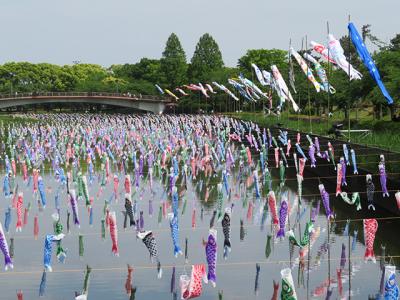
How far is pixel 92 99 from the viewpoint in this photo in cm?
14800

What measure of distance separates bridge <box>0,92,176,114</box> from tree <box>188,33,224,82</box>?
9186 mm

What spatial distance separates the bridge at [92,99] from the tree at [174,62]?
5.42m

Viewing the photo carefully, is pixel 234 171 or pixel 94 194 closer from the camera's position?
pixel 94 194

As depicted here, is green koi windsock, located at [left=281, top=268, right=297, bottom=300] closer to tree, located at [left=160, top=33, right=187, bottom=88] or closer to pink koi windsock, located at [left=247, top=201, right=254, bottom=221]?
pink koi windsock, located at [left=247, top=201, right=254, bottom=221]

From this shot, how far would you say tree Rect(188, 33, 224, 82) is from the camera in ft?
518

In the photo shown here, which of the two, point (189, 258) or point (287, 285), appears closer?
point (287, 285)

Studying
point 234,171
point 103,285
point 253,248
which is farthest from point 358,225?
point 234,171

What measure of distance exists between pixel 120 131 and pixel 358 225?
49179 millimetres

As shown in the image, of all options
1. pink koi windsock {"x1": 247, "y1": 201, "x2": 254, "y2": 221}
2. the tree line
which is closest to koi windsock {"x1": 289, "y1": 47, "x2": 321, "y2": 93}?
pink koi windsock {"x1": 247, "y1": 201, "x2": 254, "y2": 221}

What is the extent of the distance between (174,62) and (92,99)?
909 inches

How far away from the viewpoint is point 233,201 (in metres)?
43.1

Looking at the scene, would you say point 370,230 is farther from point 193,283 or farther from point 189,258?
point 189,258

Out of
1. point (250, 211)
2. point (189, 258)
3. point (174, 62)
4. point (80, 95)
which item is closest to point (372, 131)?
point (250, 211)

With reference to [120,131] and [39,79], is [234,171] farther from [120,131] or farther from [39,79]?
[39,79]
